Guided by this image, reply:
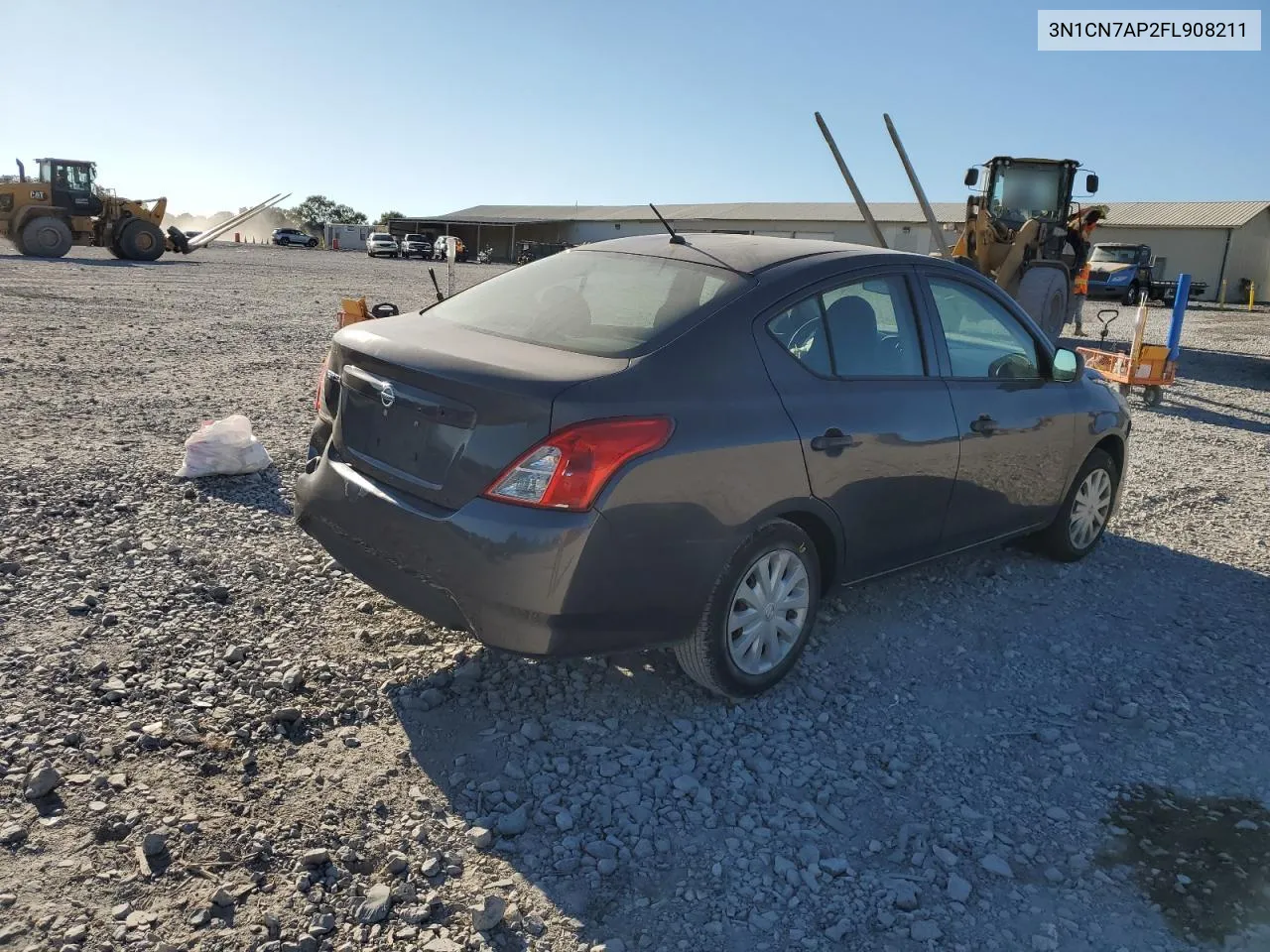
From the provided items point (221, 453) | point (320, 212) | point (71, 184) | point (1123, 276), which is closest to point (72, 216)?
point (71, 184)

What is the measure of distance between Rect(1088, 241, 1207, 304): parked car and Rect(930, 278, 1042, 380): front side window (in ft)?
108

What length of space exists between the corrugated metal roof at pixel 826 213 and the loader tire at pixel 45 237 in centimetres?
2251

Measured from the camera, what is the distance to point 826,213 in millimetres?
60875

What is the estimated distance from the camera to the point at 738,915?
2.61 meters

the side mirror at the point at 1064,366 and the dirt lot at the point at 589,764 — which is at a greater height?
the side mirror at the point at 1064,366

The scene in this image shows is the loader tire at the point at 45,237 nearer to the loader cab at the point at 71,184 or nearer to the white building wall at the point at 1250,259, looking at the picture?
the loader cab at the point at 71,184

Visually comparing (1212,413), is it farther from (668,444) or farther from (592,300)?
(668,444)

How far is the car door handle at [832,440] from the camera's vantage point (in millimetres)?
3643

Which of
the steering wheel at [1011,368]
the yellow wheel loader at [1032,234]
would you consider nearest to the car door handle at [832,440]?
the steering wheel at [1011,368]

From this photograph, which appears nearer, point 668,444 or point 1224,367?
point 668,444

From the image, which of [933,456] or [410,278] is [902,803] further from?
[410,278]

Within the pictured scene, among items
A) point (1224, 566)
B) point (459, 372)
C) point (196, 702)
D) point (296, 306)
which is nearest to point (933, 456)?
point (459, 372)

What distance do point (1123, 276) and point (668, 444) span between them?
1454 inches

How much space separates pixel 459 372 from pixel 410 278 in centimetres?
2965
